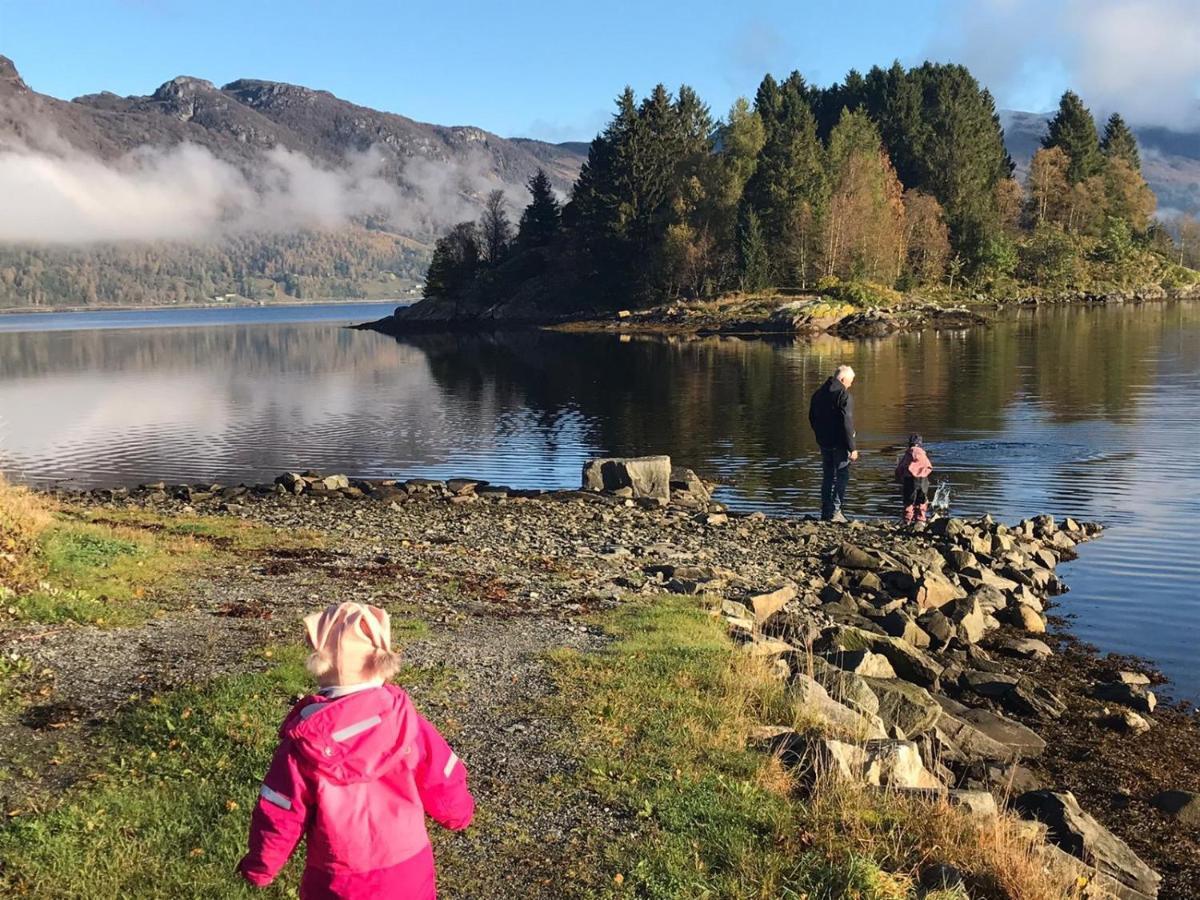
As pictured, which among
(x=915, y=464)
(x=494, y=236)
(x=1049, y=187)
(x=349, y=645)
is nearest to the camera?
(x=349, y=645)

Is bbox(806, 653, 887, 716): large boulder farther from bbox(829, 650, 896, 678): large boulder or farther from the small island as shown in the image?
the small island

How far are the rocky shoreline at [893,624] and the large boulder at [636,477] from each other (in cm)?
8

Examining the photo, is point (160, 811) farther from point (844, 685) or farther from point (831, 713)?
point (844, 685)

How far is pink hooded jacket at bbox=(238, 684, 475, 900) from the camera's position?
190 inches

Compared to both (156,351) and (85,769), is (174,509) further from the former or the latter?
(156,351)

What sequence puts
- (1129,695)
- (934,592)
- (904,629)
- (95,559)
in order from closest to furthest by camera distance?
(1129,695) → (95,559) → (904,629) → (934,592)

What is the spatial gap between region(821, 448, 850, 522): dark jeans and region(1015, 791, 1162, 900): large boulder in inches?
582

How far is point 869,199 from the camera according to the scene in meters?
110

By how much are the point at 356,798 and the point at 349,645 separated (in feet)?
2.56

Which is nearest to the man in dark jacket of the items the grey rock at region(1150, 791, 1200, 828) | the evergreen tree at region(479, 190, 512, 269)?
the grey rock at region(1150, 791, 1200, 828)

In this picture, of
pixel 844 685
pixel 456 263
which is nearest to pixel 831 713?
pixel 844 685

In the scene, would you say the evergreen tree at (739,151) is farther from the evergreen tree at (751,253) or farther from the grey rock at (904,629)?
the grey rock at (904,629)

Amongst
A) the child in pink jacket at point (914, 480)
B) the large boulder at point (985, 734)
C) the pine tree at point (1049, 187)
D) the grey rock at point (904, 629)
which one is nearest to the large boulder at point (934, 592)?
the grey rock at point (904, 629)

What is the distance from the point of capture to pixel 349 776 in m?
4.86
